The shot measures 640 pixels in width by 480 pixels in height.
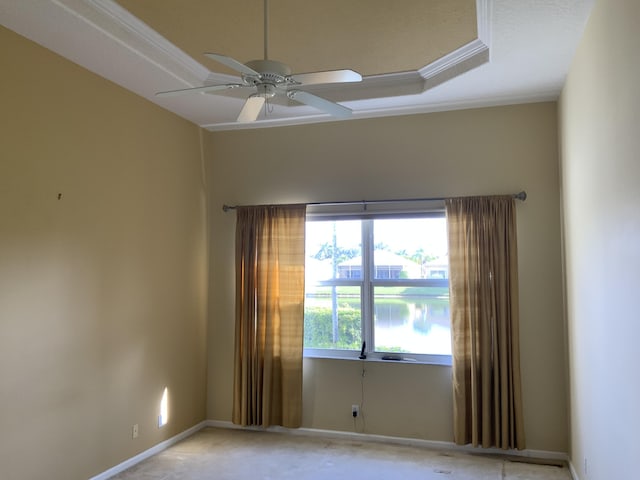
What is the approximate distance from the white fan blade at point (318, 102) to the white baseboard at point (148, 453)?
3.02 m

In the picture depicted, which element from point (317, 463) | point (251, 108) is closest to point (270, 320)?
point (317, 463)

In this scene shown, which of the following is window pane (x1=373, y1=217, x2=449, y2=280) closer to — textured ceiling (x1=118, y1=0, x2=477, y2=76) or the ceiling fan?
textured ceiling (x1=118, y1=0, x2=477, y2=76)

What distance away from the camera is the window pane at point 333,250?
14.8 ft

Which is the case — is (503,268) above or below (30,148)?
below

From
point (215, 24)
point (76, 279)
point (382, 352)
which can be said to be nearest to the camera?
point (215, 24)

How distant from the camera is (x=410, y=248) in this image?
434 cm

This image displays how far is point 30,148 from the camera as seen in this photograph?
300cm

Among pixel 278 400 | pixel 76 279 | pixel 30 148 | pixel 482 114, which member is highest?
pixel 482 114

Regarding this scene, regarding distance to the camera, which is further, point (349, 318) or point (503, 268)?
point (349, 318)

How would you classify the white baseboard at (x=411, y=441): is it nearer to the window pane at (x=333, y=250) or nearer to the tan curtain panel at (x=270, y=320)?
the tan curtain panel at (x=270, y=320)

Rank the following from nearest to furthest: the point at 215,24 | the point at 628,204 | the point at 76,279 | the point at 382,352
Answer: the point at 628,204
the point at 215,24
the point at 76,279
the point at 382,352

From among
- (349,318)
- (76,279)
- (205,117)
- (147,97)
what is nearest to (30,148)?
(76,279)

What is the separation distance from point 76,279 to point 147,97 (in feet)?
5.45

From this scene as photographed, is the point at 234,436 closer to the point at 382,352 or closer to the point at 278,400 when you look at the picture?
the point at 278,400
